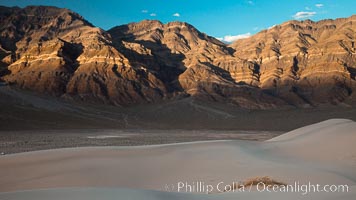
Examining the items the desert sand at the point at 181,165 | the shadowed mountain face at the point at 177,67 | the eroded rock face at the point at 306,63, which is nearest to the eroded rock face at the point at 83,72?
the shadowed mountain face at the point at 177,67

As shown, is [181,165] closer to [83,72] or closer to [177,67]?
[83,72]

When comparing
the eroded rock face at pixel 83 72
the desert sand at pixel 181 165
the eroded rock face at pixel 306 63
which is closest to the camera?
the desert sand at pixel 181 165

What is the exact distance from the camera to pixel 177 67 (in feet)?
336

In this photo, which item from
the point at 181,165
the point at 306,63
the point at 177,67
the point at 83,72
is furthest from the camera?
the point at 177,67

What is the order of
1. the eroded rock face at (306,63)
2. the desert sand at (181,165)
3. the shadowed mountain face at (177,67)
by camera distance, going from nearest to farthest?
the desert sand at (181,165) < the shadowed mountain face at (177,67) < the eroded rock face at (306,63)

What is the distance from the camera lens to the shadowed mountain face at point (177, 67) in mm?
81062

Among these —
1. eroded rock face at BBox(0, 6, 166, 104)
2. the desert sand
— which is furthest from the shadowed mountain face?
the desert sand

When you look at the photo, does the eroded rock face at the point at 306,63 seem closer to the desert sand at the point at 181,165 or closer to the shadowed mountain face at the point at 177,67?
the shadowed mountain face at the point at 177,67

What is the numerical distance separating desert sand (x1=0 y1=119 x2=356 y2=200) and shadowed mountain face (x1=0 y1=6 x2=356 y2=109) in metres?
63.7

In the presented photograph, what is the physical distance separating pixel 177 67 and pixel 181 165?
3515 inches

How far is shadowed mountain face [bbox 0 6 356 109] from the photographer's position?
81062 mm

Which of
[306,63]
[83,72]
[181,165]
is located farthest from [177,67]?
[181,165]

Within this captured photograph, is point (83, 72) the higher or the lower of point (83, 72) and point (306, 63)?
the lower

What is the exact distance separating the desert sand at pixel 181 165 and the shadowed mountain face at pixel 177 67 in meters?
63.7
